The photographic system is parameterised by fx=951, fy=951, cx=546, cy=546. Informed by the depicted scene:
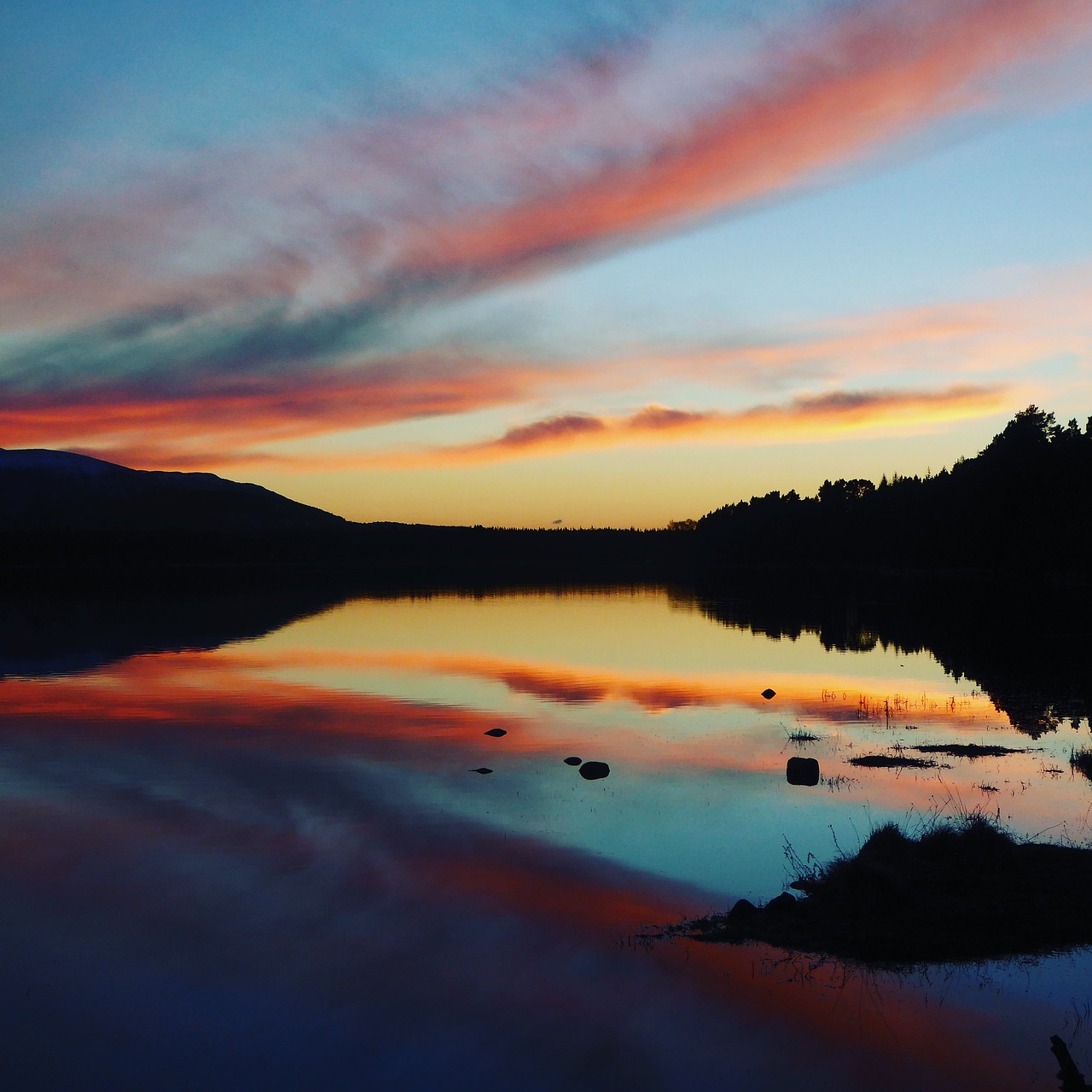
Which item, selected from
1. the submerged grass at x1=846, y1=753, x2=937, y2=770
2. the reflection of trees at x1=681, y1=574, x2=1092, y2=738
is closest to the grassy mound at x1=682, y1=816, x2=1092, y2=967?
the submerged grass at x1=846, y1=753, x2=937, y2=770

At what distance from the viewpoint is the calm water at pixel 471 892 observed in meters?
13.3

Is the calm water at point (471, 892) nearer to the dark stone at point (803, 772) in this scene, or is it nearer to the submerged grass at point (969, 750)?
the dark stone at point (803, 772)

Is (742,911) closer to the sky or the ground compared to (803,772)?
closer to the ground

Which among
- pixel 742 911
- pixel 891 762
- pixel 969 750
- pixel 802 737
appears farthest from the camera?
pixel 802 737

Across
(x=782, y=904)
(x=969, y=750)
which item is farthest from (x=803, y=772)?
(x=782, y=904)

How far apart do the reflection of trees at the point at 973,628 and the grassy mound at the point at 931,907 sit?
18.7 meters

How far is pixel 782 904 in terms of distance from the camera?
17.4 meters

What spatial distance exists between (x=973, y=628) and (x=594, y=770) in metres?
59.1

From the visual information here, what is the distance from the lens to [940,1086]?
1234 centimetres

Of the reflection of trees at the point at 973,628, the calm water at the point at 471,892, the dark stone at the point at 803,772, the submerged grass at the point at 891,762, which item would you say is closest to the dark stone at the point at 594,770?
the calm water at the point at 471,892

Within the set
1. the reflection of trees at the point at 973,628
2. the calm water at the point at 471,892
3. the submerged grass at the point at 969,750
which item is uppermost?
the reflection of trees at the point at 973,628

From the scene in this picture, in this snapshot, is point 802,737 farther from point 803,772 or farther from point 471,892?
point 471,892

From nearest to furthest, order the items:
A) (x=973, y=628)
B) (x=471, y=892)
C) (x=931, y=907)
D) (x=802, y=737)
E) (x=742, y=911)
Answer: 1. (x=931, y=907)
2. (x=742, y=911)
3. (x=471, y=892)
4. (x=802, y=737)
5. (x=973, y=628)

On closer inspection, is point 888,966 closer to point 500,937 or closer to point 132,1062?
point 500,937
